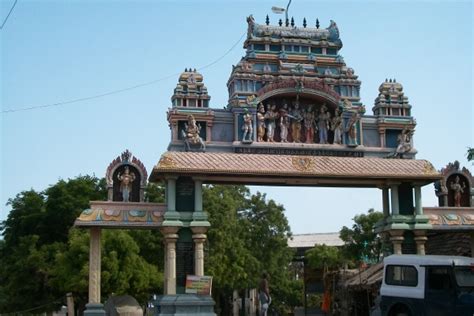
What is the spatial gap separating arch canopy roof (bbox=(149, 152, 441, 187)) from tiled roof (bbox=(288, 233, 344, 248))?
3811 centimetres

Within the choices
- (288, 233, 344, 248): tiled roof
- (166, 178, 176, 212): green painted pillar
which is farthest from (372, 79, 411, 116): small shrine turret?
(288, 233, 344, 248): tiled roof

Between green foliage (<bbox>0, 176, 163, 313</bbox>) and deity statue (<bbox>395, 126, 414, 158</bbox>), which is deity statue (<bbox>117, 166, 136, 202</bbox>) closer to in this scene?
green foliage (<bbox>0, 176, 163, 313</bbox>)

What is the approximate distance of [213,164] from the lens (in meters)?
19.6

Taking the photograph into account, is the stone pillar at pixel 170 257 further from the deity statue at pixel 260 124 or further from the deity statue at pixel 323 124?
the deity statue at pixel 323 124

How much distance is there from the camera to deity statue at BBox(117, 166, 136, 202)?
20188 millimetres


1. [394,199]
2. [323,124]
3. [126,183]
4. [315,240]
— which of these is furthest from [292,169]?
[315,240]

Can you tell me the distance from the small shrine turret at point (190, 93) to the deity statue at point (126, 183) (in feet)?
8.65

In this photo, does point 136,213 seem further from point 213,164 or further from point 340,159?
point 340,159

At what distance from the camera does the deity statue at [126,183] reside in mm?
20188

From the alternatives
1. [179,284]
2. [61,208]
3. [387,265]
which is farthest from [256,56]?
[61,208]

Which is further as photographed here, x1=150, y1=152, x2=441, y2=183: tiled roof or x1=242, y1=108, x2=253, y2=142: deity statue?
x1=242, y1=108, x2=253, y2=142: deity statue

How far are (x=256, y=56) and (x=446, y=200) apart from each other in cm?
805

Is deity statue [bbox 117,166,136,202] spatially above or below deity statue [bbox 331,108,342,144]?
below

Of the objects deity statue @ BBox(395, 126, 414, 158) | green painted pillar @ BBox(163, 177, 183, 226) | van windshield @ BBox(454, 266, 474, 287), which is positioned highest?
deity statue @ BBox(395, 126, 414, 158)
